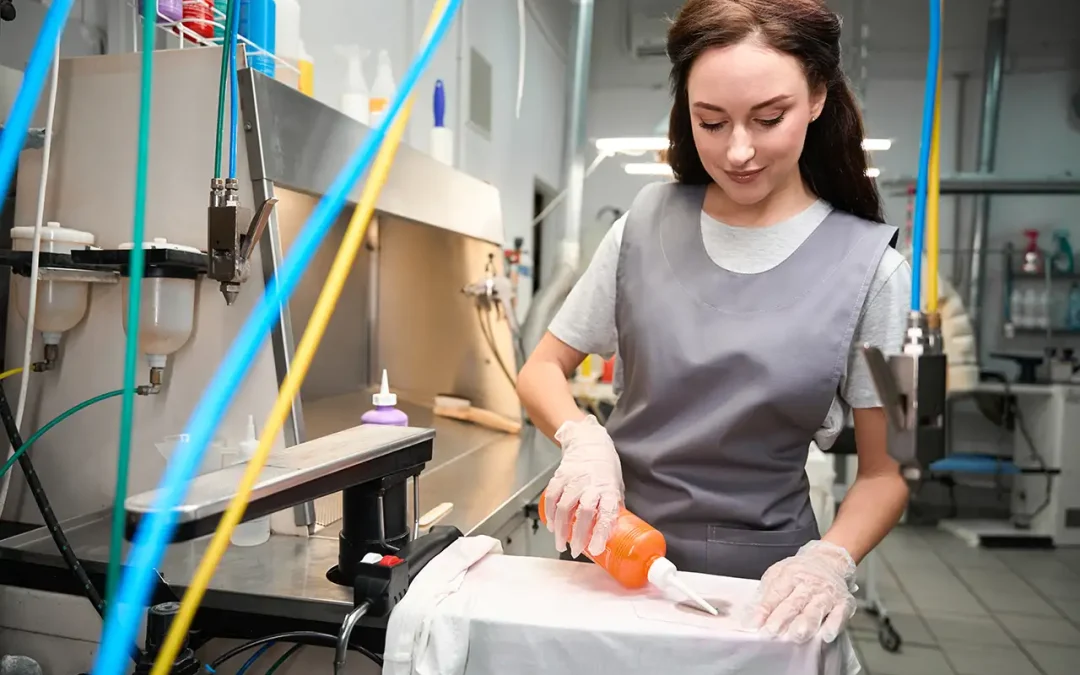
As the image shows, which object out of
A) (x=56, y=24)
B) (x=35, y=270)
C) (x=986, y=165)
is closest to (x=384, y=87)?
(x=35, y=270)

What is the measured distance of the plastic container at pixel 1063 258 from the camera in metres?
4.66

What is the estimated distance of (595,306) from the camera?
1.10 m

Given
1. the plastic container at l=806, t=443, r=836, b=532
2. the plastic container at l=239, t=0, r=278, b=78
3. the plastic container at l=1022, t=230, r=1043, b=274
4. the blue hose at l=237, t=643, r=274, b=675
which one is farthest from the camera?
the plastic container at l=1022, t=230, r=1043, b=274

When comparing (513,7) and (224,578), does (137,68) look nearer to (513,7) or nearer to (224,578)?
(224,578)

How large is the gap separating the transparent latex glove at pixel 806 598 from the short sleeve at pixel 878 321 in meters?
0.22

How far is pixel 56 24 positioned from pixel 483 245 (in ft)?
5.58

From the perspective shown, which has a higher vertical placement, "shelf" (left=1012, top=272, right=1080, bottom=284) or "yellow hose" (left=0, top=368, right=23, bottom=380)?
"shelf" (left=1012, top=272, right=1080, bottom=284)

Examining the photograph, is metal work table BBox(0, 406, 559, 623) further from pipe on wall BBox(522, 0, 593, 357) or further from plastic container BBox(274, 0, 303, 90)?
pipe on wall BBox(522, 0, 593, 357)

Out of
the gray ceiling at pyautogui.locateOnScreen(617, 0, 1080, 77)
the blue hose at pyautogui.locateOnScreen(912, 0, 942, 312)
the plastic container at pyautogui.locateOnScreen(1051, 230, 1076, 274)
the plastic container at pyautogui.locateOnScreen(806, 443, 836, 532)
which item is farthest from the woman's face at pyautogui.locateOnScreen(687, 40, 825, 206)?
the plastic container at pyautogui.locateOnScreen(1051, 230, 1076, 274)

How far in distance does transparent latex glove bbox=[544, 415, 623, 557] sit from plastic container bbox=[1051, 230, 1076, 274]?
489cm

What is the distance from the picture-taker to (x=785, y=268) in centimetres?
99

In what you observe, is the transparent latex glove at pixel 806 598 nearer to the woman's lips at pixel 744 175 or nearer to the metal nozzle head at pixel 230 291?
the woman's lips at pixel 744 175

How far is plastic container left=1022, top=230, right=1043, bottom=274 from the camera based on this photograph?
469 cm

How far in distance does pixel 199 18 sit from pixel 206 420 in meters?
1.02
